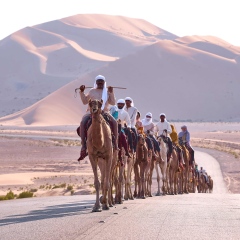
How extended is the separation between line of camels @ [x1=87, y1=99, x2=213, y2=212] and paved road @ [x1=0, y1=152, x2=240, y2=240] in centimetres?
67

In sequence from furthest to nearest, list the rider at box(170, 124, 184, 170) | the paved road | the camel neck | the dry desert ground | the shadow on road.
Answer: the dry desert ground < the rider at box(170, 124, 184, 170) < the camel neck < the shadow on road < the paved road

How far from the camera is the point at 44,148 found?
245 ft

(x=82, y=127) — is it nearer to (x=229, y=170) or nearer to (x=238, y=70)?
(x=229, y=170)

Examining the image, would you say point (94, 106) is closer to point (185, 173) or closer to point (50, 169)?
point (185, 173)

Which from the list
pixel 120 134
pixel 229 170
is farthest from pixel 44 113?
pixel 120 134

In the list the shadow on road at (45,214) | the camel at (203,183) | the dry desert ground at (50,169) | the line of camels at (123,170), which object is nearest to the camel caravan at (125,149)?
the line of camels at (123,170)

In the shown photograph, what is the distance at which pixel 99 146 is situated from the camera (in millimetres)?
16391

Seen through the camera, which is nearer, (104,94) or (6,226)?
(6,226)

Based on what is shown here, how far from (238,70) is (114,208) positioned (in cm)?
16116

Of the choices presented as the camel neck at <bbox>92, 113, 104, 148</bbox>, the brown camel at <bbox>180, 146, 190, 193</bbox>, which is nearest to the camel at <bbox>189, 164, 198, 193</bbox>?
the brown camel at <bbox>180, 146, 190, 193</bbox>

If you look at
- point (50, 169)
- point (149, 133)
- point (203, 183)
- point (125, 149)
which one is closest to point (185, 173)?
point (203, 183)

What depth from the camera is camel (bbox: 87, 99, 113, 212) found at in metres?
16.1

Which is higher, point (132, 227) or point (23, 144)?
point (23, 144)

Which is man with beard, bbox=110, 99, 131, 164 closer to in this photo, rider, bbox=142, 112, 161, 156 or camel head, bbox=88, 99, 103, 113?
rider, bbox=142, 112, 161, 156
